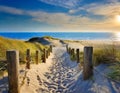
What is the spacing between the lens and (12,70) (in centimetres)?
573

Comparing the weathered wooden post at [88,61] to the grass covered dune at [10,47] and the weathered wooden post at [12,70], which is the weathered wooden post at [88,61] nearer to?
the weathered wooden post at [12,70]

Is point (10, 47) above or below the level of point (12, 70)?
below

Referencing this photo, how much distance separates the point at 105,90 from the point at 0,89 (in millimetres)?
3294

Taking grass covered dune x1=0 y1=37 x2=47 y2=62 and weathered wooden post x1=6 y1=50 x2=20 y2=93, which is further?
grass covered dune x1=0 y1=37 x2=47 y2=62

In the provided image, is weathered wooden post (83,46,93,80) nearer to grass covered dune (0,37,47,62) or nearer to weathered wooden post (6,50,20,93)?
weathered wooden post (6,50,20,93)

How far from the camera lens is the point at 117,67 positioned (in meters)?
7.40

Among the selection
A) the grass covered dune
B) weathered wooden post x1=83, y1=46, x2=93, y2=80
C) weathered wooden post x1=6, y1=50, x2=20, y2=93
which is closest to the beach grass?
weathered wooden post x1=83, y1=46, x2=93, y2=80

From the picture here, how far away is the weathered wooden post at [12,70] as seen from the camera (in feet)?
18.6

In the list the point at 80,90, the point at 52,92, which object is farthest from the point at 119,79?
the point at 52,92

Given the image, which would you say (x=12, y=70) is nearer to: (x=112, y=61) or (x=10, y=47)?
(x=112, y=61)

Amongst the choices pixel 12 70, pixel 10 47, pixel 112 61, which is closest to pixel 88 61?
pixel 112 61

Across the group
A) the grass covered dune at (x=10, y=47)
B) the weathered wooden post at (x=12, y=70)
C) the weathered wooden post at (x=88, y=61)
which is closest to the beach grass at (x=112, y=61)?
the weathered wooden post at (x=88, y=61)

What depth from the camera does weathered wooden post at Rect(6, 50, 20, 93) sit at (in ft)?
18.6

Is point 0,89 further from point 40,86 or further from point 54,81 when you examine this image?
point 54,81
